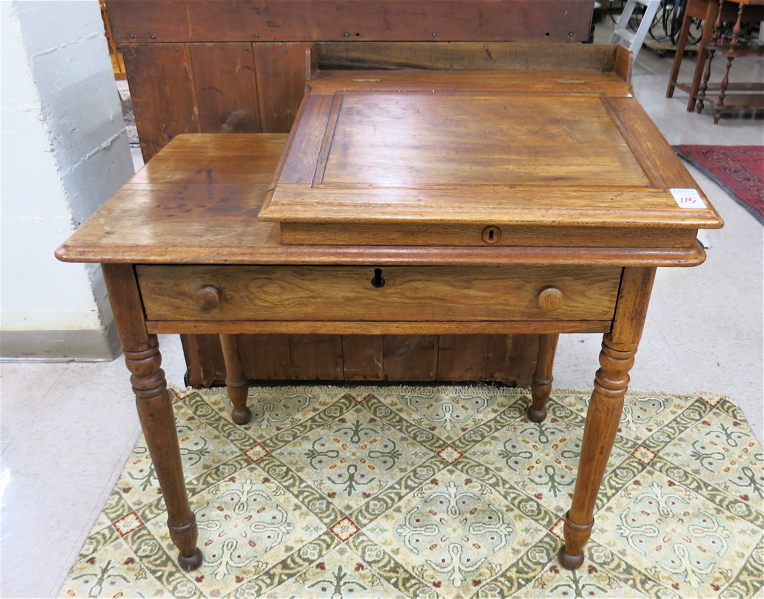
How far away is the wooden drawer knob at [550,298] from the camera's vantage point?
43.6 inches

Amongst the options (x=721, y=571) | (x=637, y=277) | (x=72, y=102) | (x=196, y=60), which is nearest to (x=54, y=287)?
(x=72, y=102)

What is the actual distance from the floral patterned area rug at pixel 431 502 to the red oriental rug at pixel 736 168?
69.7 inches

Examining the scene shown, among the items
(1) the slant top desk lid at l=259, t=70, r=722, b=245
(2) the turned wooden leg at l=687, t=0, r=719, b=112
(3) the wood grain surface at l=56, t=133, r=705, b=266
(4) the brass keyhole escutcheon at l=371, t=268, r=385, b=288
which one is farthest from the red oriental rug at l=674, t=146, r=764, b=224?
(4) the brass keyhole escutcheon at l=371, t=268, r=385, b=288

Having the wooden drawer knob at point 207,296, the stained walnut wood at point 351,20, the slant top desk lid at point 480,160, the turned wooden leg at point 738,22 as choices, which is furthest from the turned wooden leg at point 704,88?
the wooden drawer knob at point 207,296

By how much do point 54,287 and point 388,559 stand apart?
1.40 meters

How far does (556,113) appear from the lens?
1.33 meters

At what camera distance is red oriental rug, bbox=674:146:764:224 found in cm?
329

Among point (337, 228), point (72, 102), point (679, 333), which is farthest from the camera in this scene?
point (679, 333)

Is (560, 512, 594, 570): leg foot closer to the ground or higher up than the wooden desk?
closer to the ground

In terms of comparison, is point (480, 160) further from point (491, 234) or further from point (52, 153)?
point (52, 153)

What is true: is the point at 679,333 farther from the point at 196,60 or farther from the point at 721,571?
the point at 196,60

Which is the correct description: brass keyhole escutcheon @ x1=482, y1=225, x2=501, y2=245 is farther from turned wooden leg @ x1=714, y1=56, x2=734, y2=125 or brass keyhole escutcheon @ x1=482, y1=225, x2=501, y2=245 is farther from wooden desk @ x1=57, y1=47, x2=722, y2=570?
turned wooden leg @ x1=714, y1=56, x2=734, y2=125

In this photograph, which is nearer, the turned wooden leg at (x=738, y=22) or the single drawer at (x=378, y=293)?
the single drawer at (x=378, y=293)

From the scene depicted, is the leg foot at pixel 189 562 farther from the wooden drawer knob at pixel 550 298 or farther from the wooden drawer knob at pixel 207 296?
the wooden drawer knob at pixel 550 298
